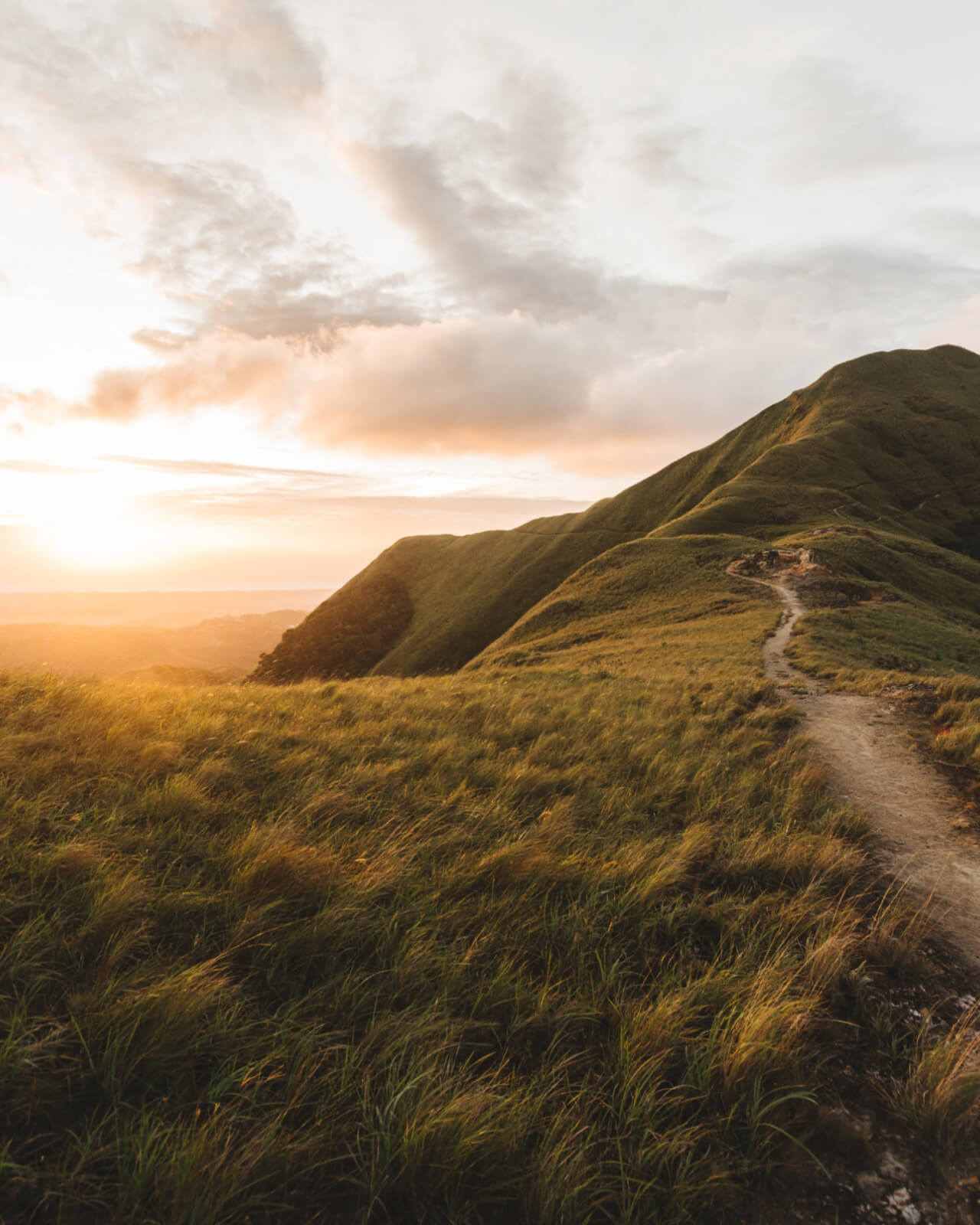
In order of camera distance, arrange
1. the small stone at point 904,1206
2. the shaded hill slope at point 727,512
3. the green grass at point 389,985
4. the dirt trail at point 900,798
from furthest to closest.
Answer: the shaded hill slope at point 727,512 → the dirt trail at point 900,798 → the small stone at point 904,1206 → the green grass at point 389,985

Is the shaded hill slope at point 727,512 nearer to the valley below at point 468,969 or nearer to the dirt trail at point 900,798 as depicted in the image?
the dirt trail at point 900,798

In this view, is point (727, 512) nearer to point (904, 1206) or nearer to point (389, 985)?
point (904, 1206)

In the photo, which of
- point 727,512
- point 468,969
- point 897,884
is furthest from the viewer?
point 727,512

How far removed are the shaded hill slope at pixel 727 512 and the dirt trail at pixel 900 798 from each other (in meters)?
44.1

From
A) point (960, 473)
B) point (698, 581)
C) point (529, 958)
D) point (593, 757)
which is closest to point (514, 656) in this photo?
point (698, 581)

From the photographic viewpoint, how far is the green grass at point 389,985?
2.37m

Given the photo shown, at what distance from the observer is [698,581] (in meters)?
47.4

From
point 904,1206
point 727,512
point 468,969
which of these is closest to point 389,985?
point 468,969

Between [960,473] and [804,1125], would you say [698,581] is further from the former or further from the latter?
[960,473]

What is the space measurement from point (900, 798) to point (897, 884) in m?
3.12

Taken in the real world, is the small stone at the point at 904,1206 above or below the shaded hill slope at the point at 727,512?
below

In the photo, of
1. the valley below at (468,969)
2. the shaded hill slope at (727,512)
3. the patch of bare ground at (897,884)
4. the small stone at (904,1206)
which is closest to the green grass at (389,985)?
the valley below at (468,969)

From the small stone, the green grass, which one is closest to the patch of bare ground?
the small stone

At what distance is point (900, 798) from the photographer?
8148mm
